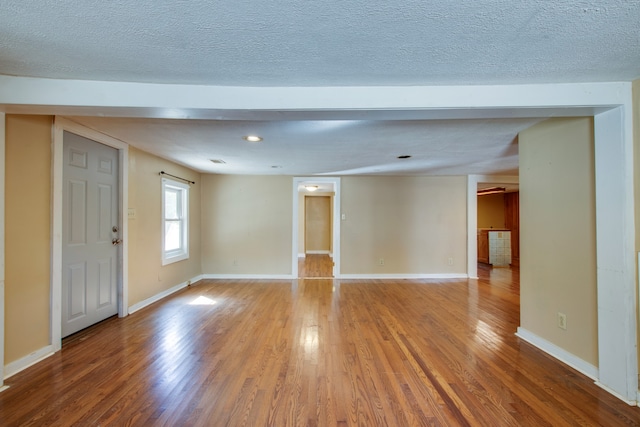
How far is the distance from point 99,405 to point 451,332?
117 inches

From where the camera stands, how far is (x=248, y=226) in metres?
5.18

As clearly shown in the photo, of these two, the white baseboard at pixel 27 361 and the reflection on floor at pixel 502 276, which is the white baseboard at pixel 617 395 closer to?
the reflection on floor at pixel 502 276

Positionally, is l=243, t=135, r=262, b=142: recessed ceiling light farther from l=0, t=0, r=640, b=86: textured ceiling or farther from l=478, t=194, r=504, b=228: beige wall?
l=478, t=194, r=504, b=228: beige wall

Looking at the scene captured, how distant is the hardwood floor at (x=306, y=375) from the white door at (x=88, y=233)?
23cm

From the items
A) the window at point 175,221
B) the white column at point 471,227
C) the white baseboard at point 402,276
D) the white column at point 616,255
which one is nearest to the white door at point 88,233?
the window at point 175,221

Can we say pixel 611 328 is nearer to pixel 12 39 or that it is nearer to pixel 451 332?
pixel 451 332

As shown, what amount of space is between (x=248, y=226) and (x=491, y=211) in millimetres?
7450

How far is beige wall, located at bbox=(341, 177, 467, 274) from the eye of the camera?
522 cm

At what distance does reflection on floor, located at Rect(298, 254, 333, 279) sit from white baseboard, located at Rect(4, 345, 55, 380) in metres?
3.65

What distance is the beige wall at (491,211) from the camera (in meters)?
8.07

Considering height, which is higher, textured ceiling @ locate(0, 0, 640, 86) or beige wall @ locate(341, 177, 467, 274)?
textured ceiling @ locate(0, 0, 640, 86)

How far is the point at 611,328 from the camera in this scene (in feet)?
5.75

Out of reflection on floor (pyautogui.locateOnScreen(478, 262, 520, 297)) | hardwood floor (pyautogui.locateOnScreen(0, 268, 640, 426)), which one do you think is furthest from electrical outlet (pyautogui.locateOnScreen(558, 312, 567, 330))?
reflection on floor (pyautogui.locateOnScreen(478, 262, 520, 297))

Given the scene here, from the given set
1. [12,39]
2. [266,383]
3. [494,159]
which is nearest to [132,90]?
[12,39]
